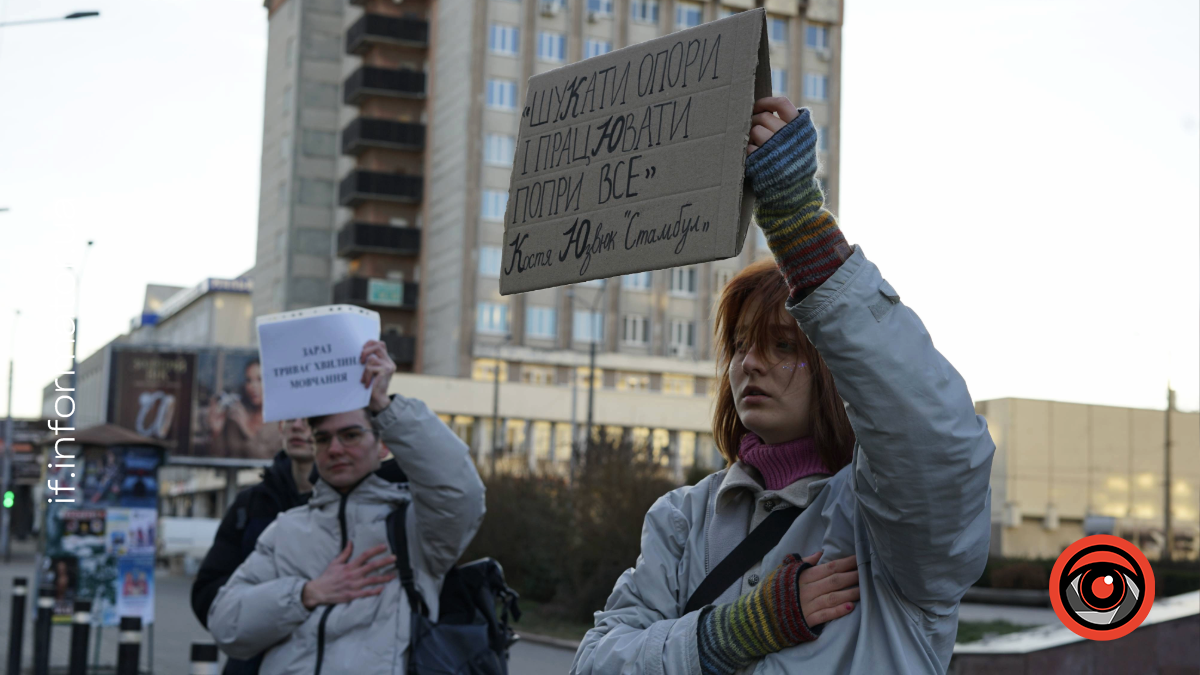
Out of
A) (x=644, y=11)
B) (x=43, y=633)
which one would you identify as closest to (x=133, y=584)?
(x=43, y=633)

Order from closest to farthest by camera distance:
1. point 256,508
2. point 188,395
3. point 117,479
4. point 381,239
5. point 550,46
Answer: point 256,508
point 117,479
point 188,395
point 550,46
point 381,239

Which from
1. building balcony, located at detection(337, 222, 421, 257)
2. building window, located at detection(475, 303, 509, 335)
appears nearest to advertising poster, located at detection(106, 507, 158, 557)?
building window, located at detection(475, 303, 509, 335)

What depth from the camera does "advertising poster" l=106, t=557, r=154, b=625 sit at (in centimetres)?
1409

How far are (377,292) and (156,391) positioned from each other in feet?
64.4

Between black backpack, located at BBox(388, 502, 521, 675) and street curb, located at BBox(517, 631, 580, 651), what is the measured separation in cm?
1535

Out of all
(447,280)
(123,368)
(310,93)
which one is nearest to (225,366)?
(123,368)

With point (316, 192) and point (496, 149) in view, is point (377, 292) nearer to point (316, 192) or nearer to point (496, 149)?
point (316, 192)

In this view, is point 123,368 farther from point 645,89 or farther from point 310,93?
point 645,89

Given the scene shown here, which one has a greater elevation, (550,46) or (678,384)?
(550,46)

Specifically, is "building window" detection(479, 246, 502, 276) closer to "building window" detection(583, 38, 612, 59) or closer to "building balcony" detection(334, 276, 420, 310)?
"building balcony" detection(334, 276, 420, 310)

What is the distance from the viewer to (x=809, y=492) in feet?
8.55

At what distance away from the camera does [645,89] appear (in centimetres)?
263

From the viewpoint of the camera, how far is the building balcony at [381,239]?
2744 inches

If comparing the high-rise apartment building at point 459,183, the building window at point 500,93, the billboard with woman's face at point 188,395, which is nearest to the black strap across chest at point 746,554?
the billboard with woman's face at point 188,395
